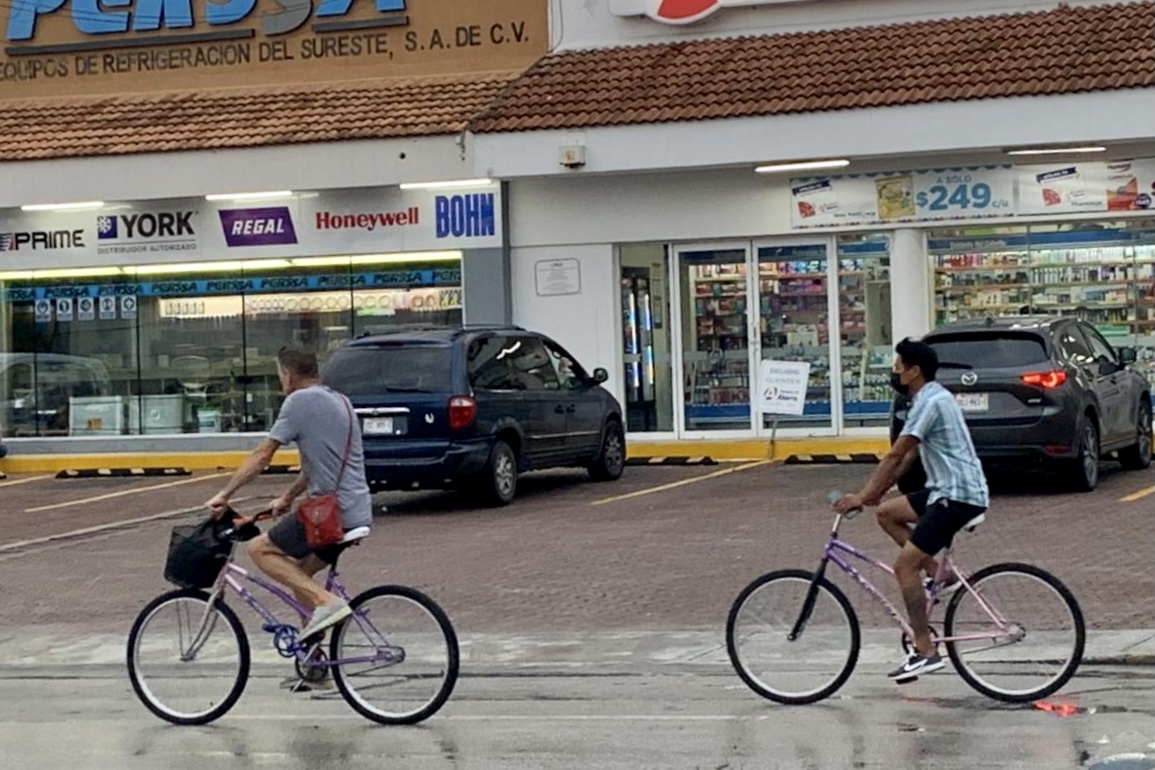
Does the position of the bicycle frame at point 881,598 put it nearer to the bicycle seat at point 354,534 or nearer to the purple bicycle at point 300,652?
the purple bicycle at point 300,652

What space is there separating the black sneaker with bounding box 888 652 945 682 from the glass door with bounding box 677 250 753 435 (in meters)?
14.1

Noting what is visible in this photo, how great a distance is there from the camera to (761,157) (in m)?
21.4

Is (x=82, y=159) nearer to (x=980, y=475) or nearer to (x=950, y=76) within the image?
(x=950, y=76)

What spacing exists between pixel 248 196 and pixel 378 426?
7.62 meters

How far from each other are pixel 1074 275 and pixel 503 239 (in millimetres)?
6801

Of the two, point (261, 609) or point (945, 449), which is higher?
point (945, 449)

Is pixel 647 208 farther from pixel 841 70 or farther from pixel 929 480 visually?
pixel 929 480

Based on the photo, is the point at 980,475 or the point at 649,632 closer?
the point at 980,475

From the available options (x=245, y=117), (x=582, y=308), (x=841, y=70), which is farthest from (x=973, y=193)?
(x=245, y=117)

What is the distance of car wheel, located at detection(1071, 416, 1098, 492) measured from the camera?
16984 mm

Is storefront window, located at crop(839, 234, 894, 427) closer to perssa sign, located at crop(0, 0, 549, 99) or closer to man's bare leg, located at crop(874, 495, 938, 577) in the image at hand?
perssa sign, located at crop(0, 0, 549, 99)

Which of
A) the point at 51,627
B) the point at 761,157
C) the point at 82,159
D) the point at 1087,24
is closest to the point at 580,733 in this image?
the point at 51,627

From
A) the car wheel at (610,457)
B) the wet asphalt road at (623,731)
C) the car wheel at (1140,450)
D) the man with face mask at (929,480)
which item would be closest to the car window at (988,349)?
the car wheel at (1140,450)

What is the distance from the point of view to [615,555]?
48.2 ft
